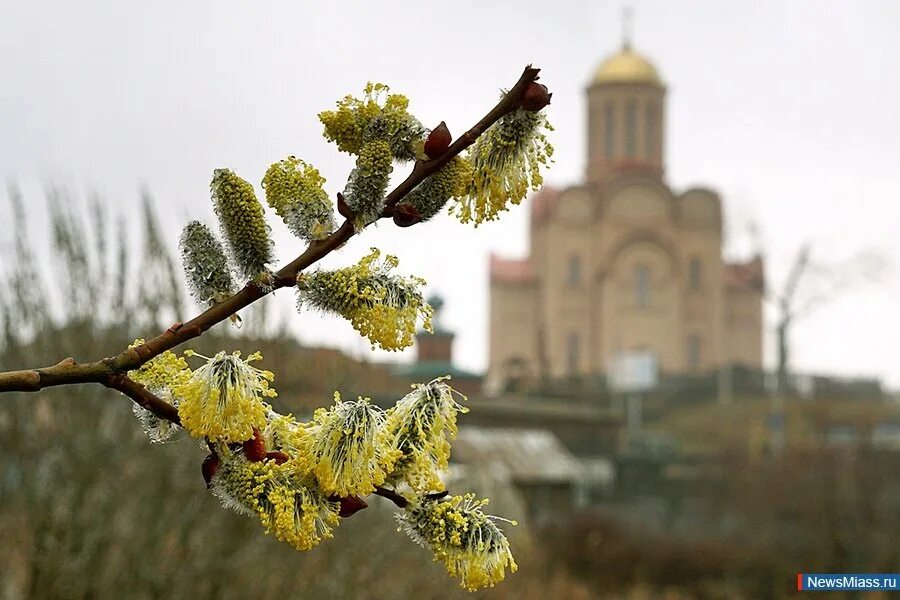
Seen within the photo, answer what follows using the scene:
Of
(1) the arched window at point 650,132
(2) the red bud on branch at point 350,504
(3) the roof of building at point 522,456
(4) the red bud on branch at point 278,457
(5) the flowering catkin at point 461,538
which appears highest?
(1) the arched window at point 650,132

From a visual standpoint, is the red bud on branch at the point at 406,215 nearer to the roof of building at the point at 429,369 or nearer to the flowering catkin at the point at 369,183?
the flowering catkin at the point at 369,183

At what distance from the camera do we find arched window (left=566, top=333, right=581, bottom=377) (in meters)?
37.9

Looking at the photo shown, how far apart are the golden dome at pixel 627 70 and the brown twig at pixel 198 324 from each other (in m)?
39.0

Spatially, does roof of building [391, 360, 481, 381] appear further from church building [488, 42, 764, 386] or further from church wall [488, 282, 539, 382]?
church wall [488, 282, 539, 382]

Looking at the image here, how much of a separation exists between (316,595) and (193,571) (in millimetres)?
971

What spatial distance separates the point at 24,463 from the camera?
5.30 meters

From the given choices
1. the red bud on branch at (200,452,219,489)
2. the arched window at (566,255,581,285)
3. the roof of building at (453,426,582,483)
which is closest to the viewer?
the red bud on branch at (200,452,219,489)

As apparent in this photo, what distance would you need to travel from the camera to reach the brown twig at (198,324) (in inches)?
32.8

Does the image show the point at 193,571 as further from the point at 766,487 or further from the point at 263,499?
the point at 766,487

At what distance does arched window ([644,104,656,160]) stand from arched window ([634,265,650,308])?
12.6 feet

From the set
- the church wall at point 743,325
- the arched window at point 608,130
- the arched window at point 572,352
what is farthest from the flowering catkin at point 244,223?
the church wall at point 743,325

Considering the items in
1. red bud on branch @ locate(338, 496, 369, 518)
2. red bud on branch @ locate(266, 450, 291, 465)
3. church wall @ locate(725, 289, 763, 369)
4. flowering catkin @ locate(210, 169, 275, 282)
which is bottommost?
red bud on branch @ locate(338, 496, 369, 518)

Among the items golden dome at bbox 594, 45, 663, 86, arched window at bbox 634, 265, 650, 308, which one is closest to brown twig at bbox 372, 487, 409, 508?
arched window at bbox 634, 265, 650, 308

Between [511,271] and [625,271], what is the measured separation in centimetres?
409
